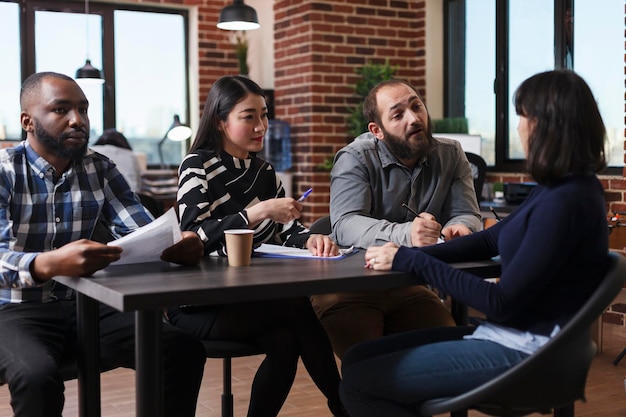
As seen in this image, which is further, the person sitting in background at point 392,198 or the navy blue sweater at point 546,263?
the person sitting in background at point 392,198

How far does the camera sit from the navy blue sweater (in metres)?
1.73

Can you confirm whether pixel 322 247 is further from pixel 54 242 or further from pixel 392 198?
pixel 54 242

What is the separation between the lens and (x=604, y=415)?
3275 millimetres

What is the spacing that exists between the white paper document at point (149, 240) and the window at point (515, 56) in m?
3.74

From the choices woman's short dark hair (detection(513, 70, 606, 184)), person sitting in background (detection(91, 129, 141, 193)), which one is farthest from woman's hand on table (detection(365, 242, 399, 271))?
person sitting in background (detection(91, 129, 141, 193))

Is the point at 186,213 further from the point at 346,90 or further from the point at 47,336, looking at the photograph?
the point at 346,90

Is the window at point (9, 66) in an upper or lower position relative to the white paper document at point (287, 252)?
upper

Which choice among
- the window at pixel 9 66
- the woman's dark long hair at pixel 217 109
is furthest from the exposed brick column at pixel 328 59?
the woman's dark long hair at pixel 217 109

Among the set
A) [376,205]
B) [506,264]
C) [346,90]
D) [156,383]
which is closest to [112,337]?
[156,383]

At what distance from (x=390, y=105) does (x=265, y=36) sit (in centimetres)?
462

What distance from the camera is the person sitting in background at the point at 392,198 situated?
2541 millimetres

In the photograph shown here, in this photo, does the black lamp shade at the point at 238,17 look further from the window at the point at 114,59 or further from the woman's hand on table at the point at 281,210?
the woman's hand on table at the point at 281,210

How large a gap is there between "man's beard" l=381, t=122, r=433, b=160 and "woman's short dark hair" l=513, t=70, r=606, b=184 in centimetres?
87

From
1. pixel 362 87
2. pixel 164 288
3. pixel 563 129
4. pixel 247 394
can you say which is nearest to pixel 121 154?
pixel 362 87
